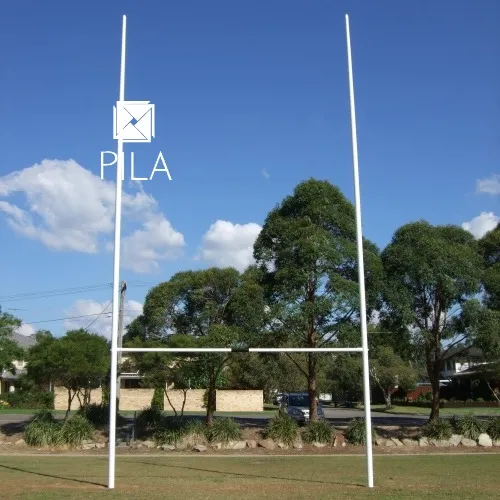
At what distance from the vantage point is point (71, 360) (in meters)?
24.7

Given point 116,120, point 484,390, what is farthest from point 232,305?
point 484,390

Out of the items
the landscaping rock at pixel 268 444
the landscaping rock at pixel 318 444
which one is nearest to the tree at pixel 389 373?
the landscaping rock at pixel 318 444

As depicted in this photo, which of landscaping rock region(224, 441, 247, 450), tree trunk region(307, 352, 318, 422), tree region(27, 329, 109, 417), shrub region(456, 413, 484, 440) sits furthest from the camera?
tree region(27, 329, 109, 417)

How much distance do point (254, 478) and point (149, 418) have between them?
45.6 ft

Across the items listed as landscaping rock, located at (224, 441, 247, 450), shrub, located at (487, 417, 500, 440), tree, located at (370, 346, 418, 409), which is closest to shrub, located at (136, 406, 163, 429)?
landscaping rock, located at (224, 441, 247, 450)

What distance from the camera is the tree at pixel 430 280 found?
23781mm

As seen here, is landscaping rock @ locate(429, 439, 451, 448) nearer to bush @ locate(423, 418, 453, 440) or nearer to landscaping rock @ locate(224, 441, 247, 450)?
bush @ locate(423, 418, 453, 440)

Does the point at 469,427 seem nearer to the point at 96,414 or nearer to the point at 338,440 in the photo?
the point at 338,440

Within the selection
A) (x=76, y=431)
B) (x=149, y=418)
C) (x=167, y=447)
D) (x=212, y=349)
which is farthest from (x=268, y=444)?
(x=212, y=349)

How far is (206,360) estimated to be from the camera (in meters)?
25.0

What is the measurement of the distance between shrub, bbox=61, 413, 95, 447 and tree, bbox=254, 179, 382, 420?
748 centimetres

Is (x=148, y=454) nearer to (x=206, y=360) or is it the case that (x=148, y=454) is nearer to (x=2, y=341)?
(x=206, y=360)

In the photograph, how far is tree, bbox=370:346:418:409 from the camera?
55.8 m

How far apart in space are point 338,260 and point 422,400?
4423cm
